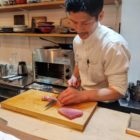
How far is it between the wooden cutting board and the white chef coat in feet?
0.57

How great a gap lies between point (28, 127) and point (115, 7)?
1489mm

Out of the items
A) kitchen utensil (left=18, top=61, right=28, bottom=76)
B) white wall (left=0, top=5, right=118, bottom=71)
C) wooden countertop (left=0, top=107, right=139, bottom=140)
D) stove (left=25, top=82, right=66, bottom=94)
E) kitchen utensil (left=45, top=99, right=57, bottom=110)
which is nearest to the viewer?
wooden countertop (left=0, top=107, right=139, bottom=140)

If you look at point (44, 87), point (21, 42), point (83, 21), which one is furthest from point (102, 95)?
point (21, 42)

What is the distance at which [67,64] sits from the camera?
1751mm

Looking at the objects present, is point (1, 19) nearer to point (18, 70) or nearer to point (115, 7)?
point (18, 70)

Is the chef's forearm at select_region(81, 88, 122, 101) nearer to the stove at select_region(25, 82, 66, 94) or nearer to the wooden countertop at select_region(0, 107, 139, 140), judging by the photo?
the wooden countertop at select_region(0, 107, 139, 140)

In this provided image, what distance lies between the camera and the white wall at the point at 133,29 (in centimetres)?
153

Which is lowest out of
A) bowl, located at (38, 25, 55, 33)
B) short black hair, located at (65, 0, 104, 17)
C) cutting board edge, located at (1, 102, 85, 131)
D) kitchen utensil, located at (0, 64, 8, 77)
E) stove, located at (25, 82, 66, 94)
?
stove, located at (25, 82, 66, 94)

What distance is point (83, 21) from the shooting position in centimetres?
86

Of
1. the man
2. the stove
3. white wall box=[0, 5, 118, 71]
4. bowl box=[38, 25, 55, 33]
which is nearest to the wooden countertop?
the man

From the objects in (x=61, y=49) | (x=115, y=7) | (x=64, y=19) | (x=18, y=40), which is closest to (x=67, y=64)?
(x=61, y=49)

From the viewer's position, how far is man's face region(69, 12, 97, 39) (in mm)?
843

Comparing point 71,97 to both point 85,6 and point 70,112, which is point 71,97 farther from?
point 85,6

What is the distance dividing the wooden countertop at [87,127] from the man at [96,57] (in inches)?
4.8
